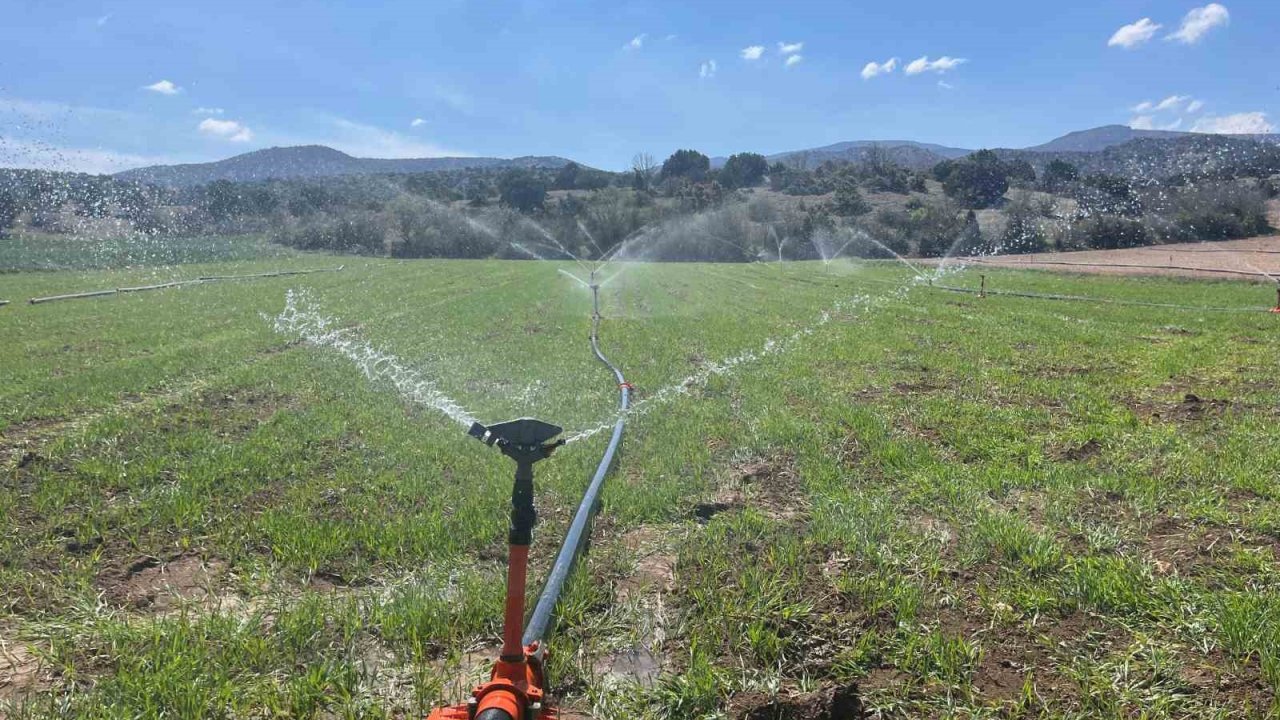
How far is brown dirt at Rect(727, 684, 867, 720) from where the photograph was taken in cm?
271

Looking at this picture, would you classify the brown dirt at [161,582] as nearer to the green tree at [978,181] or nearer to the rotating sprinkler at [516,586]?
the rotating sprinkler at [516,586]

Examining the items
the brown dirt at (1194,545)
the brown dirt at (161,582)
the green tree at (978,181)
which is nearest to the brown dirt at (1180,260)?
the brown dirt at (1194,545)

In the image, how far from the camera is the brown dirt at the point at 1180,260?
2839 centimetres

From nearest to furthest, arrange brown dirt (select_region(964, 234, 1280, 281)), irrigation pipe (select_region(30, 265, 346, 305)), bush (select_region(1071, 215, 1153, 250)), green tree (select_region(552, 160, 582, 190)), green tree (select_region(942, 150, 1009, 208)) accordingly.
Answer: irrigation pipe (select_region(30, 265, 346, 305)) → brown dirt (select_region(964, 234, 1280, 281)) → bush (select_region(1071, 215, 1153, 250)) → green tree (select_region(942, 150, 1009, 208)) → green tree (select_region(552, 160, 582, 190))

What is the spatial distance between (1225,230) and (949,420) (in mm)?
49860

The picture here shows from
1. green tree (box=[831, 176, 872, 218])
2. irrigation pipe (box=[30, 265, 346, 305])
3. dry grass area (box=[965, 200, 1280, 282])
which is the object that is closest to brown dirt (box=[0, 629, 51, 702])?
irrigation pipe (box=[30, 265, 346, 305])

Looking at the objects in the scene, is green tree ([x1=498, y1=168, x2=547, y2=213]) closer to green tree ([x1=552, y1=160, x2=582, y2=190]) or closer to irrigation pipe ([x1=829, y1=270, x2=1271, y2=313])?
green tree ([x1=552, y1=160, x2=582, y2=190])

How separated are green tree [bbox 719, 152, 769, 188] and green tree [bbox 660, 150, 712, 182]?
10.5 ft

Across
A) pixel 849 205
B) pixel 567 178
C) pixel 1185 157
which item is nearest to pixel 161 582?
pixel 849 205

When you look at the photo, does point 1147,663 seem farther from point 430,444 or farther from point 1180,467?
point 430,444

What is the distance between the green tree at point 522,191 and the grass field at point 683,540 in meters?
66.2

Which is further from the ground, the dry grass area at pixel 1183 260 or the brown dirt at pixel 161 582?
the dry grass area at pixel 1183 260

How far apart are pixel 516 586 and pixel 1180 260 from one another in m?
40.7

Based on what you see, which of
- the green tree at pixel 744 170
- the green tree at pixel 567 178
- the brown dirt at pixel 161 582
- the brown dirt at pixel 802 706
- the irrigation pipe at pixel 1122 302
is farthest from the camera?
the green tree at pixel 744 170
